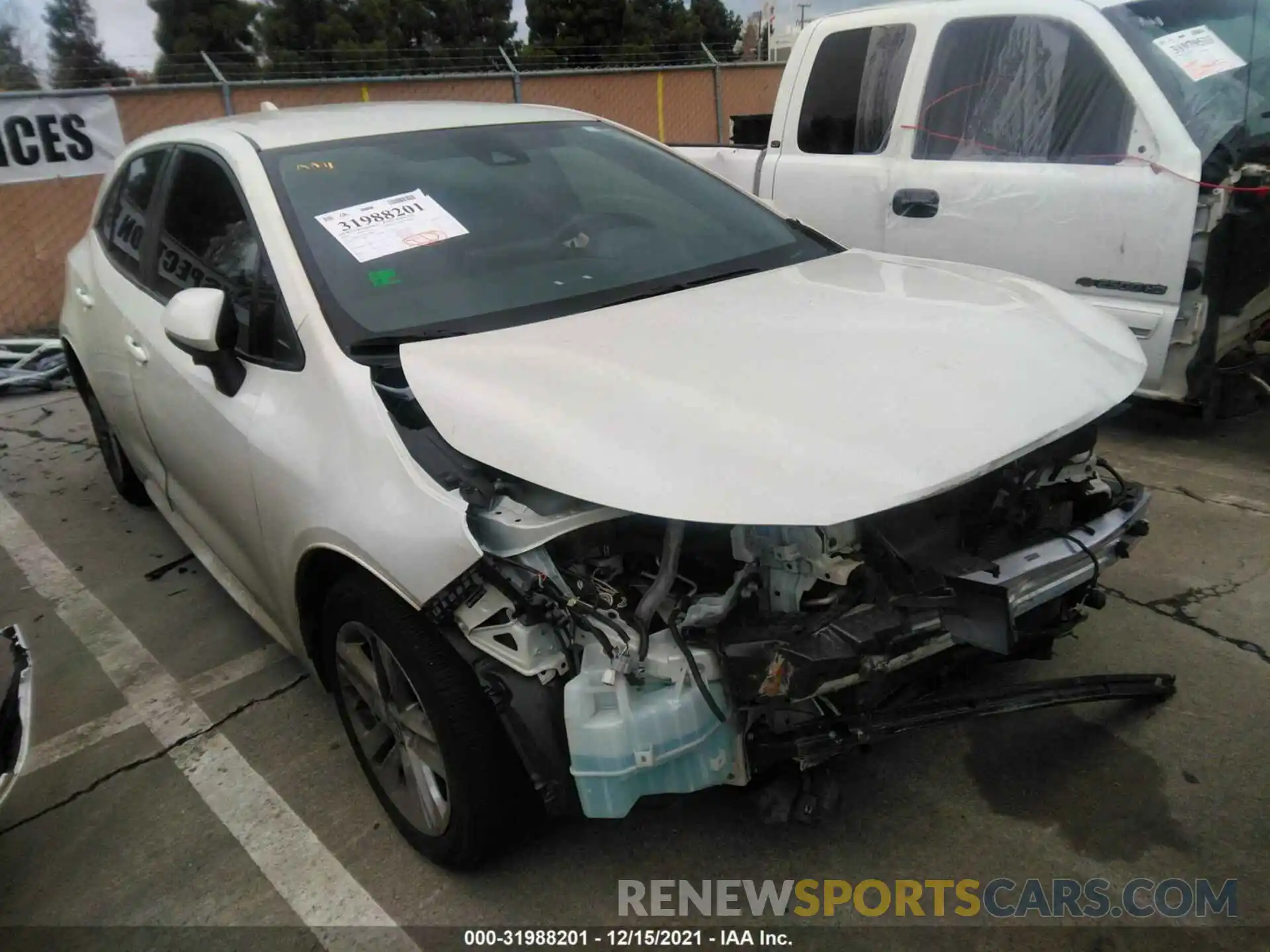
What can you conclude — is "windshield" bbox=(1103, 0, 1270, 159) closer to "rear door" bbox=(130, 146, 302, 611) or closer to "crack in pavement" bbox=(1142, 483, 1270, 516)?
"crack in pavement" bbox=(1142, 483, 1270, 516)

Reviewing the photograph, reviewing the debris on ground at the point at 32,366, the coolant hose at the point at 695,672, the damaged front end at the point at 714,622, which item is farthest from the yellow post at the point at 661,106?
the coolant hose at the point at 695,672

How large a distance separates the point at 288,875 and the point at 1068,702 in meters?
2.06

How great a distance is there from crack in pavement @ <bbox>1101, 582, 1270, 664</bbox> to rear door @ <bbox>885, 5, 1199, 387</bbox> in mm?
1211

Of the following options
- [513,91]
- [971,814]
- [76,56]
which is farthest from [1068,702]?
[76,56]

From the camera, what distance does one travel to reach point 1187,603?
10.6 feet

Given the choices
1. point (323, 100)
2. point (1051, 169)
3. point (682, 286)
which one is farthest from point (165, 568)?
point (323, 100)

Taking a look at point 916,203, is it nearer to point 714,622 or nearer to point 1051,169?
point 1051,169

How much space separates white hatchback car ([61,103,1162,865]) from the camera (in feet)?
6.29

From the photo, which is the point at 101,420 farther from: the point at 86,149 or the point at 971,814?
the point at 86,149

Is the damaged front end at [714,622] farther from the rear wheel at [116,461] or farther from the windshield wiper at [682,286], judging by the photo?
the rear wheel at [116,461]

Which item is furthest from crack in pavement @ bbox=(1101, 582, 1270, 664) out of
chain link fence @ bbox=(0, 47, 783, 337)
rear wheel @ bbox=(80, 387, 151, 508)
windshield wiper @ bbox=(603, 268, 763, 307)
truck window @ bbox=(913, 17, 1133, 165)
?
chain link fence @ bbox=(0, 47, 783, 337)

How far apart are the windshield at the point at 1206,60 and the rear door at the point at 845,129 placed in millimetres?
1082

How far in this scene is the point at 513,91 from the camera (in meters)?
11.1

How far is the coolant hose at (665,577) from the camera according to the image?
6.38 ft
